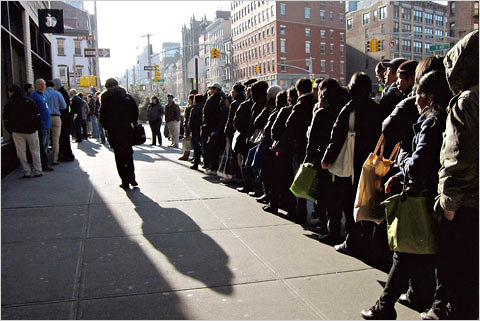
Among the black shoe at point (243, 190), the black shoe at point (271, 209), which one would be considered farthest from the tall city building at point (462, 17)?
the black shoe at point (271, 209)

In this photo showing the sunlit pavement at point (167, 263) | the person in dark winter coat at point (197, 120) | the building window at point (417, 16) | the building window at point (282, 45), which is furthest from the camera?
the building window at point (417, 16)

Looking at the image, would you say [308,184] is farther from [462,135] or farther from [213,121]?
[213,121]

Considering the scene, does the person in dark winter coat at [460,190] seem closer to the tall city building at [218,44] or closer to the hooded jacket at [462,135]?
the hooded jacket at [462,135]

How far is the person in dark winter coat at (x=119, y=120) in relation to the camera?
8258 millimetres

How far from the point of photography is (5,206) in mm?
6934

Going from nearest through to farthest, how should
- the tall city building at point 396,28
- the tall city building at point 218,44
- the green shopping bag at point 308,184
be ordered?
the green shopping bag at point 308,184, the tall city building at point 396,28, the tall city building at point 218,44

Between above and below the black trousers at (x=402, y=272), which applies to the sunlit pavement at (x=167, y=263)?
below

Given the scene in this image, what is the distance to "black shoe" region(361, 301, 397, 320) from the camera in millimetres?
3258

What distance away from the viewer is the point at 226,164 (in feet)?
30.8

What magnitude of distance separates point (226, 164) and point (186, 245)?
4.36 meters

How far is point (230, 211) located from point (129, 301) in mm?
3250

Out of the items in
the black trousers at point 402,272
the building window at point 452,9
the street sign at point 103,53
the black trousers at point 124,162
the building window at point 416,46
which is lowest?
the black trousers at point 402,272

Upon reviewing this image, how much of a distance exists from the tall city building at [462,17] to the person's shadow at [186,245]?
6944 cm

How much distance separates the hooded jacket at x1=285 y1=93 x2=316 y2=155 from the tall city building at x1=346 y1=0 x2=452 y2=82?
239 ft
